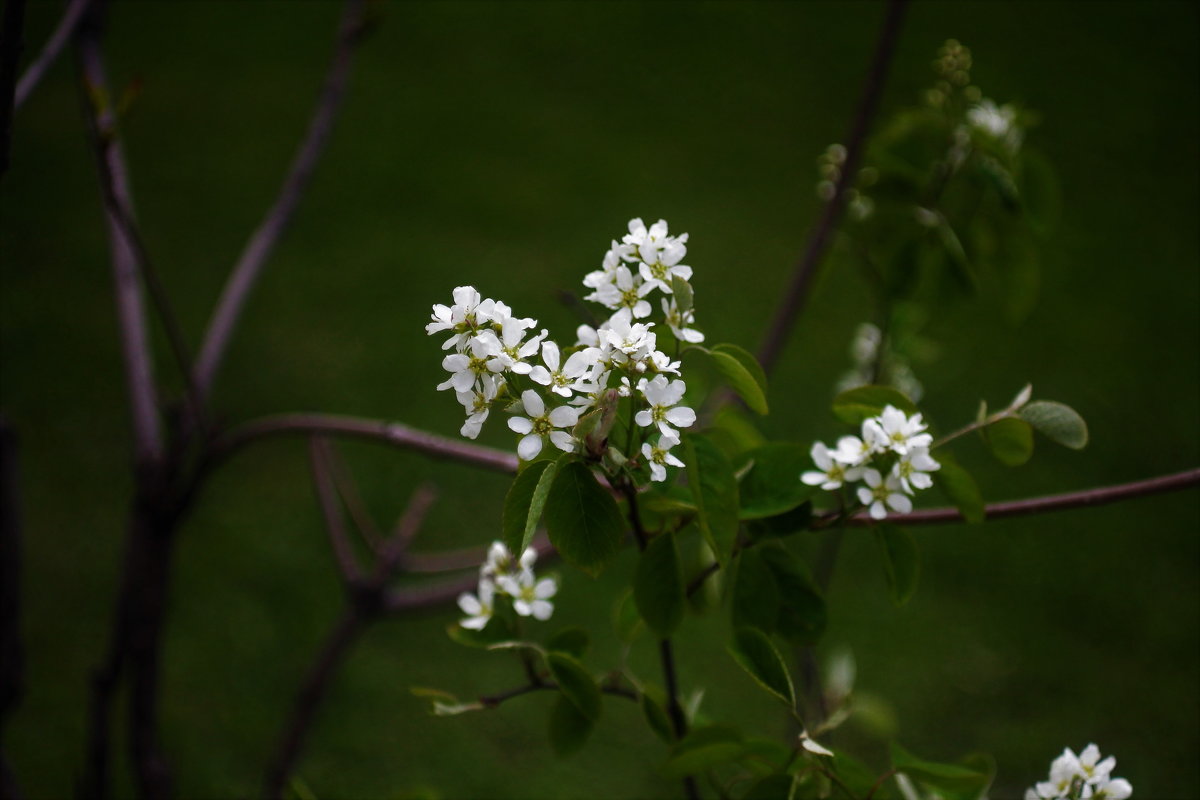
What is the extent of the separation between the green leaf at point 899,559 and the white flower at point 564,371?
0.23 meters

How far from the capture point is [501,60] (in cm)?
440

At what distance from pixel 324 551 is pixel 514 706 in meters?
0.67

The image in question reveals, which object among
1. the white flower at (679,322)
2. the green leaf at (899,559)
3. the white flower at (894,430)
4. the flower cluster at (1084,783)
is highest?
the white flower at (679,322)

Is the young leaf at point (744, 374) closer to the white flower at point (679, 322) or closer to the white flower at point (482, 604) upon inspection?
the white flower at point (679, 322)

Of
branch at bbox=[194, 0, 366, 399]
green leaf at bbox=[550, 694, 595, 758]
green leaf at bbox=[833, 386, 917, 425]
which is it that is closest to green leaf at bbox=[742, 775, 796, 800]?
green leaf at bbox=[550, 694, 595, 758]

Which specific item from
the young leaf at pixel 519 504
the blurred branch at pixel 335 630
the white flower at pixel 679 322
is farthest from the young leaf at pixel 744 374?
the blurred branch at pixel 335 630

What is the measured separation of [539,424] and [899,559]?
0.26m

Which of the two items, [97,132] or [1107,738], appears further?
[1107,738]

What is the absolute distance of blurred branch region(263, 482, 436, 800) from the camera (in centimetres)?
90

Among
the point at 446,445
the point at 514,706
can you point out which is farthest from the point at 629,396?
the point at 514,706

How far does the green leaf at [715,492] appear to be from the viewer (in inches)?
20.3

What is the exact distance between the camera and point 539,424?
51cm

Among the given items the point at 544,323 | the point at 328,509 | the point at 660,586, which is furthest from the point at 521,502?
the point at 544,323

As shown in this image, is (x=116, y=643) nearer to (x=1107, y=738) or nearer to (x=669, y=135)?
(x=1107, y=738)
